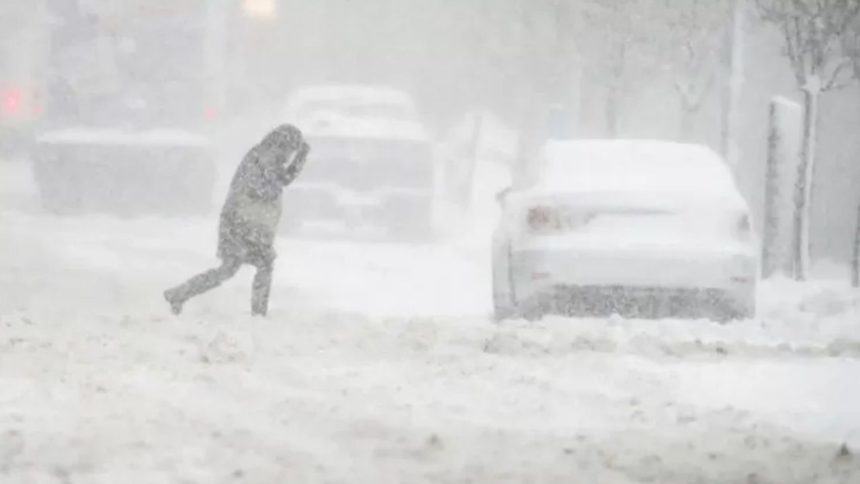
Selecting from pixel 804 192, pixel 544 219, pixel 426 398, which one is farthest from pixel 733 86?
pixel 426 398

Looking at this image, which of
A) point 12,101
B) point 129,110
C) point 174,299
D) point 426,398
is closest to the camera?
point 426,398

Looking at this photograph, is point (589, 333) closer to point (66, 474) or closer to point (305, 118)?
point (66, 474)

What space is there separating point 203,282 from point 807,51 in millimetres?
7219

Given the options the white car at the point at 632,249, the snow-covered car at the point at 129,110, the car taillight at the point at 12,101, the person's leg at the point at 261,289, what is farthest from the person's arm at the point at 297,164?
the car taillight at the point at 12,101

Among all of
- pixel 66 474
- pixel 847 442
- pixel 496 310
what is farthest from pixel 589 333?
pixel 66 474

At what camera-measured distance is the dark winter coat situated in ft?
37.9

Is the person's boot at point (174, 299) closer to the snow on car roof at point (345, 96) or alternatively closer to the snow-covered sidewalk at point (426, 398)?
the snow-covered sidewalk at point (426, 398)

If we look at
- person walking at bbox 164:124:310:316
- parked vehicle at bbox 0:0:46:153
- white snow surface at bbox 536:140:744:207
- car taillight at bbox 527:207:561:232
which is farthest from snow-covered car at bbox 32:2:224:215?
car taillight at bbox 527:207:561:232

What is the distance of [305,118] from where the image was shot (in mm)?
20688

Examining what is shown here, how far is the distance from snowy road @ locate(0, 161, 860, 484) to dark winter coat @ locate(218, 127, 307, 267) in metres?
0.53

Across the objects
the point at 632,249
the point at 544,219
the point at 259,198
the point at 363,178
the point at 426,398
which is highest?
the point at 259,198

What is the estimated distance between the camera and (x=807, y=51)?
16.7 meters

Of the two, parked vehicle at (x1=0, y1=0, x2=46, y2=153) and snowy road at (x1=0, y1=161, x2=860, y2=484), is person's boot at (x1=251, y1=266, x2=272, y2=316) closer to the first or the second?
snowy road at (x1=0, y1=161, x2=860, y2=484)

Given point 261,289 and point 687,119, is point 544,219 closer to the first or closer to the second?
point 261,289
